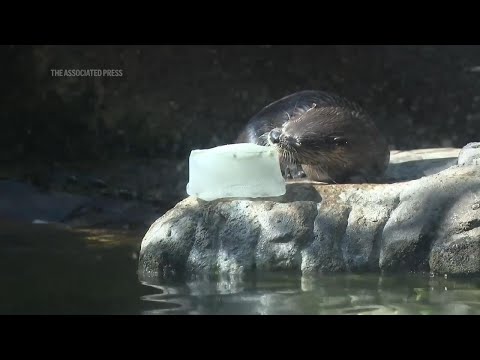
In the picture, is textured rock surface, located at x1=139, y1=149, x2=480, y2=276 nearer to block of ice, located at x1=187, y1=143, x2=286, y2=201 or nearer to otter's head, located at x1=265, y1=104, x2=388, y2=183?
block of ice, located at x1=187, y1=143, x2=286, y2=201

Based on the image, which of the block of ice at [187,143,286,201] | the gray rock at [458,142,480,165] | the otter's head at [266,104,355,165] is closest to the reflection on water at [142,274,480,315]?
the block of ice at [187,143,286,201]

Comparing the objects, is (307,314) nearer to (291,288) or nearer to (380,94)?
(291,288)

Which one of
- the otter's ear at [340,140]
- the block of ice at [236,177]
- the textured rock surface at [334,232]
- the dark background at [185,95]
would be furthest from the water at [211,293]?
the dark background at [185,95]

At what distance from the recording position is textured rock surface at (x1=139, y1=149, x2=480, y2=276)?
491 cm

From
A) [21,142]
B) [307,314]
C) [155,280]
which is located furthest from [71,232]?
[307,314]

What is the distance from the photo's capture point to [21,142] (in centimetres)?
946

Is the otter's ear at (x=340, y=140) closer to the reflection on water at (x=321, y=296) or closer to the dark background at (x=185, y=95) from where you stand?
the reflection on water at (x=321, y=296)

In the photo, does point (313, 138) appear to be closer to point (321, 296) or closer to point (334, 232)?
point (334, 232)

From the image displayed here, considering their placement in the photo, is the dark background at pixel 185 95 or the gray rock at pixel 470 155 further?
the dark background at pixel 185 95

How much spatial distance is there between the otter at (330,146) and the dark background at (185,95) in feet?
8.92

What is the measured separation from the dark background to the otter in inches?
107

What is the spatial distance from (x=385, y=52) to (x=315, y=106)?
4.47 metres

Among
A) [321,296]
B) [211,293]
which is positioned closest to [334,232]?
[321,296]

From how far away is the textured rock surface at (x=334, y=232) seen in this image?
16.1 feet
